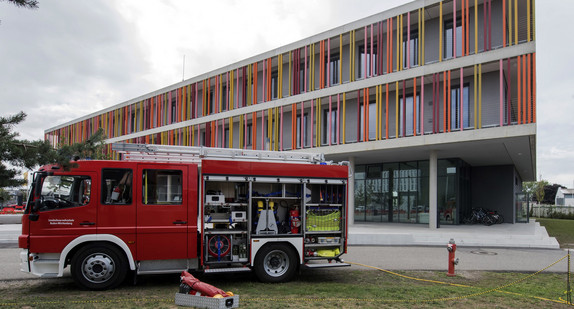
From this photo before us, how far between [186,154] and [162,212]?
134cm

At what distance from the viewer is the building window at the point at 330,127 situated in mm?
25500

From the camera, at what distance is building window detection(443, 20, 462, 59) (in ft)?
69.4

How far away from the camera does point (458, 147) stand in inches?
867

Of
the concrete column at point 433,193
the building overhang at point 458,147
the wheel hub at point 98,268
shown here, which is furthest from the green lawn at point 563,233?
the wheel hub at point 98,268

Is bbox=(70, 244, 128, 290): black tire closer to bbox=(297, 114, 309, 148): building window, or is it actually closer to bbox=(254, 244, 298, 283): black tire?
bbox=(254, 244, 298, 283): black tire

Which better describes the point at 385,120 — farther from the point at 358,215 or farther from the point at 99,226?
the point at 99,226

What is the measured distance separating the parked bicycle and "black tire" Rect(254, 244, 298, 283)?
2208cm

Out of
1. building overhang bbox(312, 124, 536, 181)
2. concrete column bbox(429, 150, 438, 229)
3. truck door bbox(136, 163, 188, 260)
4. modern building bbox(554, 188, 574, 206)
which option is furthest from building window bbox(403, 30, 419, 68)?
modern building bbox(554, 188, 574, 206)

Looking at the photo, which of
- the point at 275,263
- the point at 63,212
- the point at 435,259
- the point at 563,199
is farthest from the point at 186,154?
the point at 563,199

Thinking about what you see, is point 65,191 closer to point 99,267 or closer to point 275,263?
point 99,267

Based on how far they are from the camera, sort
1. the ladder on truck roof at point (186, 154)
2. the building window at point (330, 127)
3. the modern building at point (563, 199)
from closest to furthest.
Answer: the ladder on truck roof at point (186, 154), the building window at point (330, 127), the modern building at point (563, 199)

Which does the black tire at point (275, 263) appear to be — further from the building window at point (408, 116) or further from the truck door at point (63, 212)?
the building window at point (408, 116)

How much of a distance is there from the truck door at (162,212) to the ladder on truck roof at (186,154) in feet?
1.57

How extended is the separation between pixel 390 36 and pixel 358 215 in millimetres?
12798
